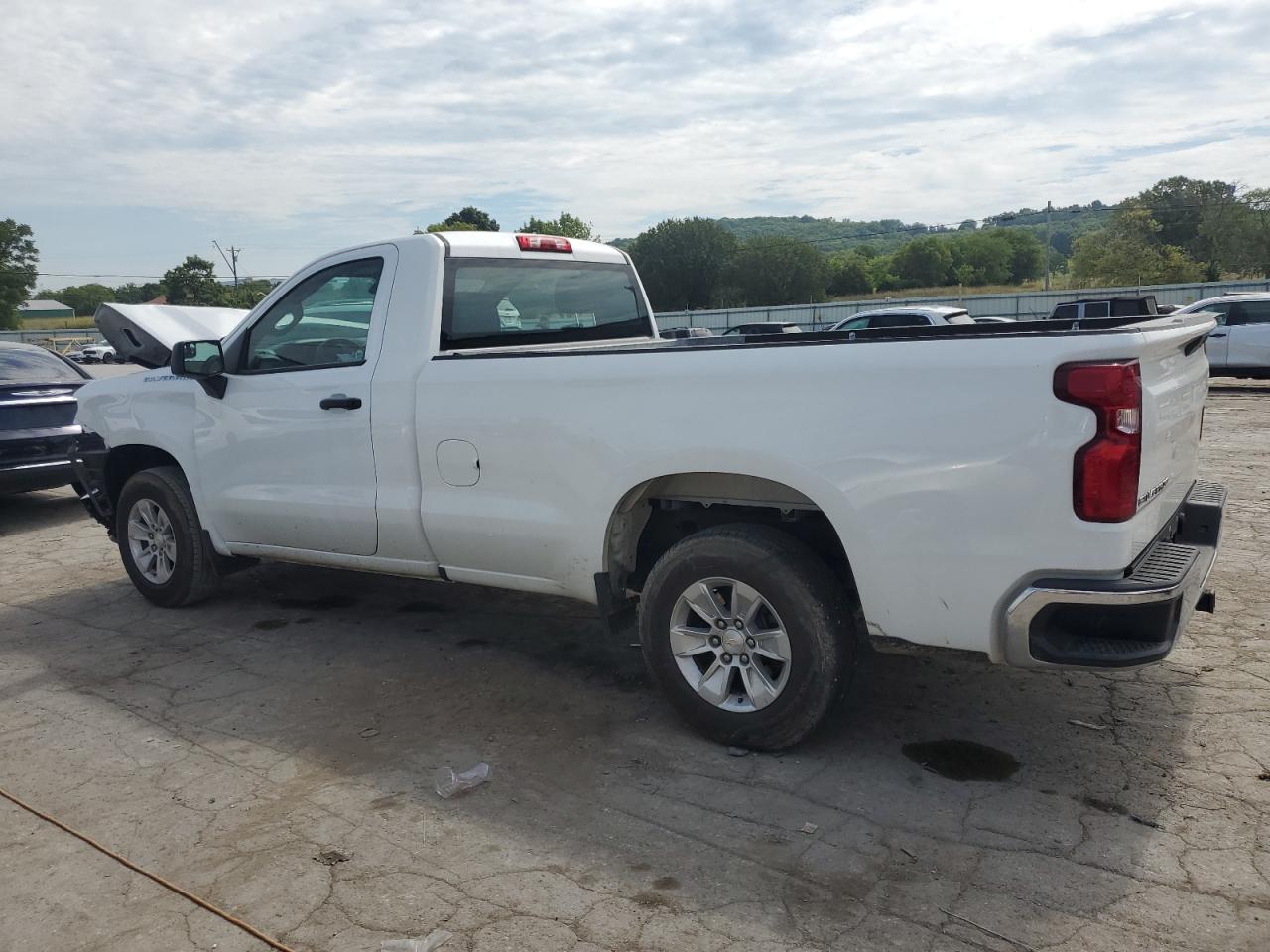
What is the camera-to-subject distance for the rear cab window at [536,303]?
4781 millimetres

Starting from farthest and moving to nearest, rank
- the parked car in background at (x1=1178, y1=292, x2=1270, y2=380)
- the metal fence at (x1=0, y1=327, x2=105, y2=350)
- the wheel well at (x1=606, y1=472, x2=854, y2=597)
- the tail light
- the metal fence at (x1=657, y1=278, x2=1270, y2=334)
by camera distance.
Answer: the metal fence at (x1=0, y1=327, x2=105, y2=350)
the metal fence at (x1=657, y1=278, x2=1270, y2=334)
the parked car in background at (x1=1178, y1=292, x2=1270, y2=380)
the wheel well at (x1=606, y1=472, x2=854, y2=597)
the tail light

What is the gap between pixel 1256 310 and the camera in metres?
17.0

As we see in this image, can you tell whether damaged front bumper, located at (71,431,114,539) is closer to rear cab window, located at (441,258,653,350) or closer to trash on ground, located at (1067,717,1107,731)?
rear cab window, located at (441,258,653,350)

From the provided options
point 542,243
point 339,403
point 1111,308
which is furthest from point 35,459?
point 1111,308

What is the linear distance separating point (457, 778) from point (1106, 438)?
8.08 ft

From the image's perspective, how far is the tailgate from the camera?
3074mm

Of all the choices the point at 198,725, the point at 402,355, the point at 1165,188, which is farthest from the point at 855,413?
the point at 1165,188

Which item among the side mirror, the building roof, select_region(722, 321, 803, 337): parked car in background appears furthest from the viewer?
the building roof

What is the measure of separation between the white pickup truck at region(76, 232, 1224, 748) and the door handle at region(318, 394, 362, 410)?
0.07 ft

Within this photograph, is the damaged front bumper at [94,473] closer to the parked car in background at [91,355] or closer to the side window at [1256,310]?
the side window at [1256,310]

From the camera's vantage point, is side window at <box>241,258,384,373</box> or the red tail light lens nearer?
side window at <box>241,258,384,373</box>

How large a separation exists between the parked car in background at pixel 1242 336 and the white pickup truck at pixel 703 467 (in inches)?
601

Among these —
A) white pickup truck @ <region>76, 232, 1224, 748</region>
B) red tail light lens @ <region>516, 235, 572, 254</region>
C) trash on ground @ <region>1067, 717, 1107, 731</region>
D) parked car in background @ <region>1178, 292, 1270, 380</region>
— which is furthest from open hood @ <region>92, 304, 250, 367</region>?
parked car in background @ <region>1178, 292, 1270, 380</region>

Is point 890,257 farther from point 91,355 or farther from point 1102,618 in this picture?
point 1102,618
